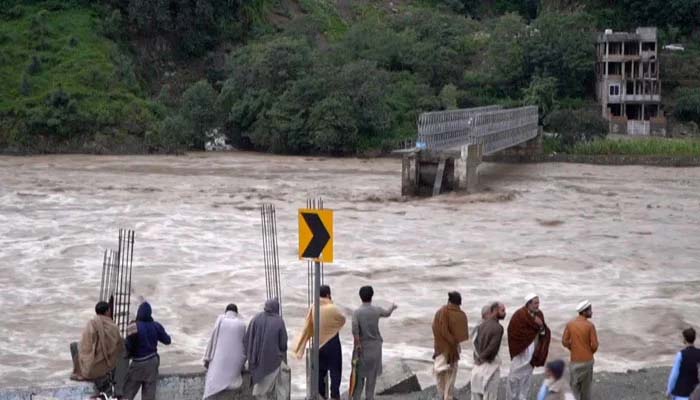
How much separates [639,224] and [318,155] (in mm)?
27517

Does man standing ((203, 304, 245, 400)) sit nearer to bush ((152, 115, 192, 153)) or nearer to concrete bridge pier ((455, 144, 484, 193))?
concrete bridge pier ((455, 144, 484, 193))

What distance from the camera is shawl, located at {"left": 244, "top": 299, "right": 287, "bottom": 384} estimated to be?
11.0m

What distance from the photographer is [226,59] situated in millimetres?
67812

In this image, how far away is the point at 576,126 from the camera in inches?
2328

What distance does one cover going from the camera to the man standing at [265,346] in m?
11.0

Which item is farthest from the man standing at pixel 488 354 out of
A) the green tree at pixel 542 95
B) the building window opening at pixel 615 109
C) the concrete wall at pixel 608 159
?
the building window opening at pixel 615 109

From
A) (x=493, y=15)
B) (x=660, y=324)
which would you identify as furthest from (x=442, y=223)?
(x=493, y=15)

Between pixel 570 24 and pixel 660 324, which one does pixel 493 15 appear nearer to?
pixel 570 24

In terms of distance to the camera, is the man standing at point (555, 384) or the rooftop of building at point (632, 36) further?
the rooftop of building at point (632, 36)

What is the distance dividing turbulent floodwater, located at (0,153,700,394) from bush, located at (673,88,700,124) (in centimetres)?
1592

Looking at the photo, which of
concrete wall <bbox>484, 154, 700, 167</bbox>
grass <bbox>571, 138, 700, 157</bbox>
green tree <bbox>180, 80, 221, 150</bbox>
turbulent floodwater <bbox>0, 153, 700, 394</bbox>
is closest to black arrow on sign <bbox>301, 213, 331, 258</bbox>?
turbulent floodwater <bbox>0, 153, 700, 394</bbox>

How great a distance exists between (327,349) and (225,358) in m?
1.20

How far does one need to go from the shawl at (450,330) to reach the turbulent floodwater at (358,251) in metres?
4.76

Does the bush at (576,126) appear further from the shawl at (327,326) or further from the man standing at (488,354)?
the shawl at (327,326)
